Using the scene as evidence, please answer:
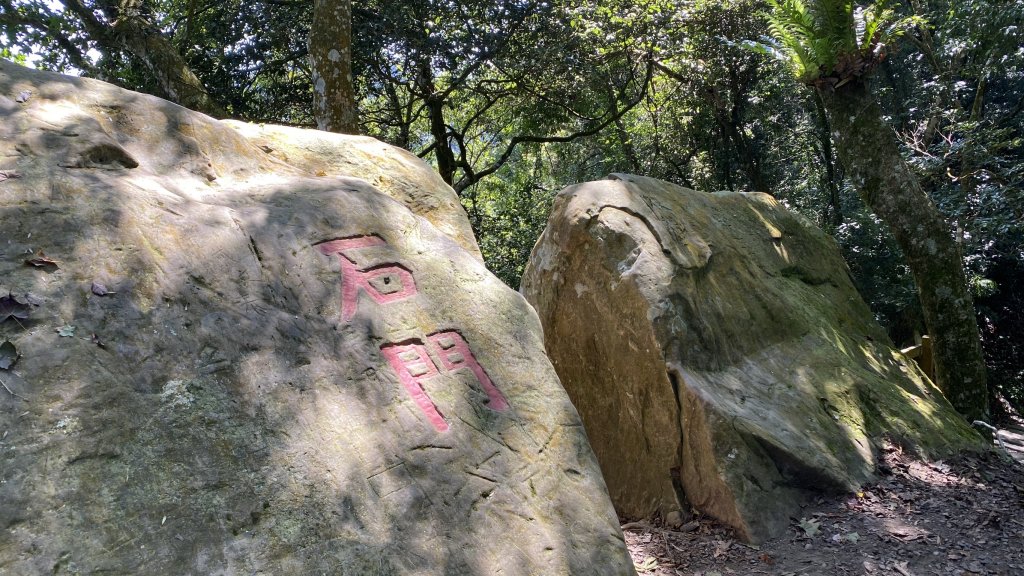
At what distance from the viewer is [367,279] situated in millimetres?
3566

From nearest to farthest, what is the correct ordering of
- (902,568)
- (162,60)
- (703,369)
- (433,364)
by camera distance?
(433,364), (902,568), (703,369), (162,60)

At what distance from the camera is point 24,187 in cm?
294

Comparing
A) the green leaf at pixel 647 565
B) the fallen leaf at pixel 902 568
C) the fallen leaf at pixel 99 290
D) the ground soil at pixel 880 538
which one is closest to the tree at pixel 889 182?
the ground soil at pixel 880 538

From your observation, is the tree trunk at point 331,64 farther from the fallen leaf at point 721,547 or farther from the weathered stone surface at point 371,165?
the fallen leaf at point 721,547

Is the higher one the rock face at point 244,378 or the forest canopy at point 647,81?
the forest canopy at point 647,81

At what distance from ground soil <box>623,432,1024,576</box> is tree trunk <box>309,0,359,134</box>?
14.6 feet

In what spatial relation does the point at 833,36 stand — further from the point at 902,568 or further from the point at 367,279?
the point at 367,279

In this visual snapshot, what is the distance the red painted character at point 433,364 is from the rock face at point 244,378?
1 centimetres

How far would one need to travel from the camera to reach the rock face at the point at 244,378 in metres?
2.31

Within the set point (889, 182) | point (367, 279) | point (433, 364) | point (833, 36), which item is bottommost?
point (433, 364)

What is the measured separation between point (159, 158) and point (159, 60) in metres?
4.44

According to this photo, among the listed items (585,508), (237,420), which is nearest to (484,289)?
(585,508)

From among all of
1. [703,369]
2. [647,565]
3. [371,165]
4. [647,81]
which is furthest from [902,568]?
[647,81]

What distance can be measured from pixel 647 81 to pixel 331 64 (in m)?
7.18
